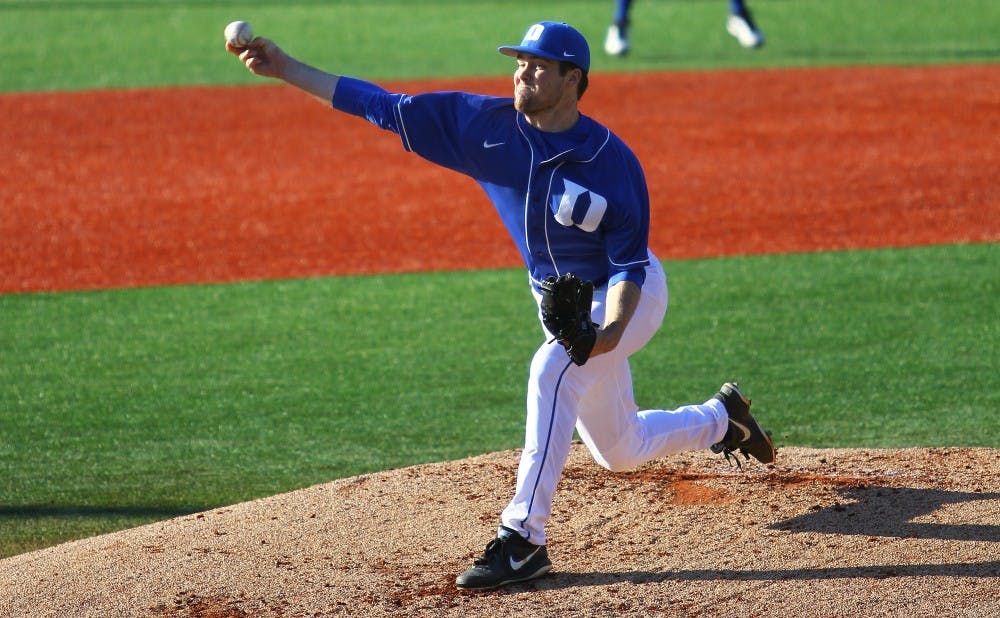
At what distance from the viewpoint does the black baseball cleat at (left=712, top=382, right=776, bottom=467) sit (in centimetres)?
496

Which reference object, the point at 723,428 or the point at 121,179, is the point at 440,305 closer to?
the point at 723,428

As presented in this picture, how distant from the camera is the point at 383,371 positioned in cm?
689

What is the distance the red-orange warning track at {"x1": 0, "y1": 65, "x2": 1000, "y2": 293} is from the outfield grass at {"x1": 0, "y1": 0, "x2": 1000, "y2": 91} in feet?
3.00

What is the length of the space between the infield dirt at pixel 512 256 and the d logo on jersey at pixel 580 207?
3.36 feet

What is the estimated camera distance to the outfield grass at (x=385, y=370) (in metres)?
5.72

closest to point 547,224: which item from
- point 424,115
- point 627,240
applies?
point 627,240

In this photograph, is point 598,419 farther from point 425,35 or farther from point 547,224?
point 425,35

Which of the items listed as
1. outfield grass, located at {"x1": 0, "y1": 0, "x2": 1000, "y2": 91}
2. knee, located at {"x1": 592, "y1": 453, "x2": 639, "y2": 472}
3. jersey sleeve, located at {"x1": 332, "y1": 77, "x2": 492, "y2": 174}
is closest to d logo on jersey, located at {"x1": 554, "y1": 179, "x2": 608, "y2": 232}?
jersey sleeve, located at {"x1": 332, "y1": 77, "x2": 492, "y2": 174}

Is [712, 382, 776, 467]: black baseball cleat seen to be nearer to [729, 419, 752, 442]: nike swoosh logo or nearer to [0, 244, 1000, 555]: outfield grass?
[729, 419, 752, 442]: nike swoosh logo

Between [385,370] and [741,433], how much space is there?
7.93 ft

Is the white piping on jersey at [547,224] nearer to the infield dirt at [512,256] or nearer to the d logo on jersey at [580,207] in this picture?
the d logo on jersey at [580,207]

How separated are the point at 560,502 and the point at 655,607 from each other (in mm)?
1028

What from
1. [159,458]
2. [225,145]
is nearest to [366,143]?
[225,145]

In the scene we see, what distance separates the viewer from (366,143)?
12414 mm
